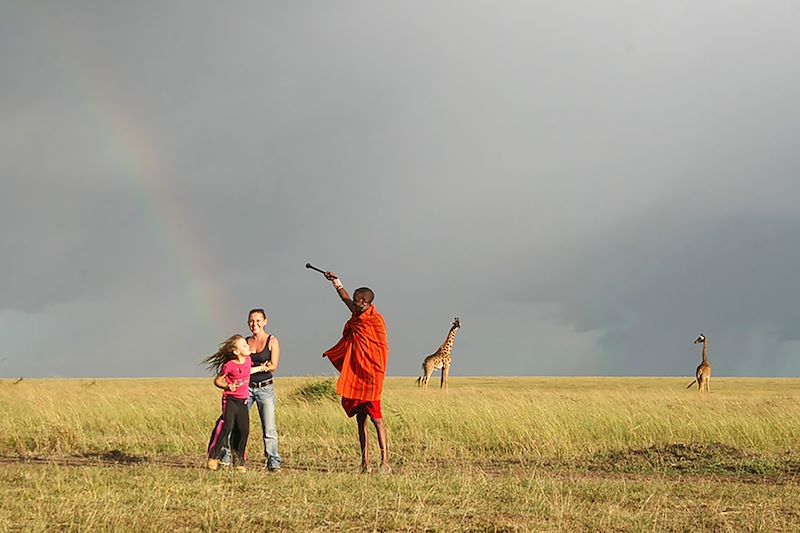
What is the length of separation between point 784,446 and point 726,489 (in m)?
5.51

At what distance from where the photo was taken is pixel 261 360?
37.5 ft

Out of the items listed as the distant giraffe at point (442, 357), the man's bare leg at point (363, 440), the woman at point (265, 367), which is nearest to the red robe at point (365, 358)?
the man's bare leg at point (363, 440)

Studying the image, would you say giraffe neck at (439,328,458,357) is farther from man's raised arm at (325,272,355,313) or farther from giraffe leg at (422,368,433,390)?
man's raised arm at (325,272,355,313)

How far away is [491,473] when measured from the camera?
11.9 m

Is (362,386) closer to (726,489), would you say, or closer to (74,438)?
(726,489)

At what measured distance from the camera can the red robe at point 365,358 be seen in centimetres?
1094

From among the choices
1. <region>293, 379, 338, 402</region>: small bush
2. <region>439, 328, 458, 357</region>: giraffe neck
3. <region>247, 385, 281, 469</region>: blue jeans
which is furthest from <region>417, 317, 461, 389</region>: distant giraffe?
<region>247, 385, 281, 469</region>: blue jeans

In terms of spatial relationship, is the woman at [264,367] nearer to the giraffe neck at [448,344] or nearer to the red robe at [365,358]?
the red robe at [365,358]

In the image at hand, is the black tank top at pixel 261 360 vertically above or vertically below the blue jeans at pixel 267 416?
above

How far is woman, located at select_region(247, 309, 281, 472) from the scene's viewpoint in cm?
1140

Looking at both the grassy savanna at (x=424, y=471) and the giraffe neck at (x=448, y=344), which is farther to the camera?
the giraffe neck at (x=448, y=344)

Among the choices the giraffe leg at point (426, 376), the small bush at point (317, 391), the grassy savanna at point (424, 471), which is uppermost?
the giraffe leg at point (426, 376)

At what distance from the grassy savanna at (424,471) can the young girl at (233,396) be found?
391mm

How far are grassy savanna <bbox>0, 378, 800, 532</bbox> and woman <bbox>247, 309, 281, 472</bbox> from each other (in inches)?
22.3
